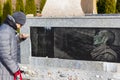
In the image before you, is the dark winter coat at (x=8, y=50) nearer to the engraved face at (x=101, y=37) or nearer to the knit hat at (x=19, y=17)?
the knit hat at (x=19, y=17)

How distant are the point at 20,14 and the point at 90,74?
14.4 feet

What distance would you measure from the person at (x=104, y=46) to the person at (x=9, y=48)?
181 inches

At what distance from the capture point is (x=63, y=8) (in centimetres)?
914

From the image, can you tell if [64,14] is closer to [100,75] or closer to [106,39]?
[106,39]

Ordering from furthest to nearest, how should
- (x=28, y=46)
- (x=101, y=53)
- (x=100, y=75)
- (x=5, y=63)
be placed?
(x=28, y=46) → (x=101, y=53) → (x=100, y=75) → (x=5, y=63)

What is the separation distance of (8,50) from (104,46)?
16.0 ft

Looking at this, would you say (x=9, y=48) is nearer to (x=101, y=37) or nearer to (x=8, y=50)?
(x=8, y=50)

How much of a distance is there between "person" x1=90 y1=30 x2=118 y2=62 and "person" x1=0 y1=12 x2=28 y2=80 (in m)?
4.60

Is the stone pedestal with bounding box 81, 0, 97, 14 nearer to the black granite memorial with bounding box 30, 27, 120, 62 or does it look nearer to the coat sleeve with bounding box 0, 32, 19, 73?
the black granite memorial with bounding box 30, 27, 120, 62

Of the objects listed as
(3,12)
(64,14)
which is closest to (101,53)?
(64,14)

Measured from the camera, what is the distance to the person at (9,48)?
3.43 m

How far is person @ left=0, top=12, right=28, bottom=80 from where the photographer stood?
343 centimetres

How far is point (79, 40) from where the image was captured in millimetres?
8289

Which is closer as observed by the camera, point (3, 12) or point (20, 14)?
point (20, 14)
